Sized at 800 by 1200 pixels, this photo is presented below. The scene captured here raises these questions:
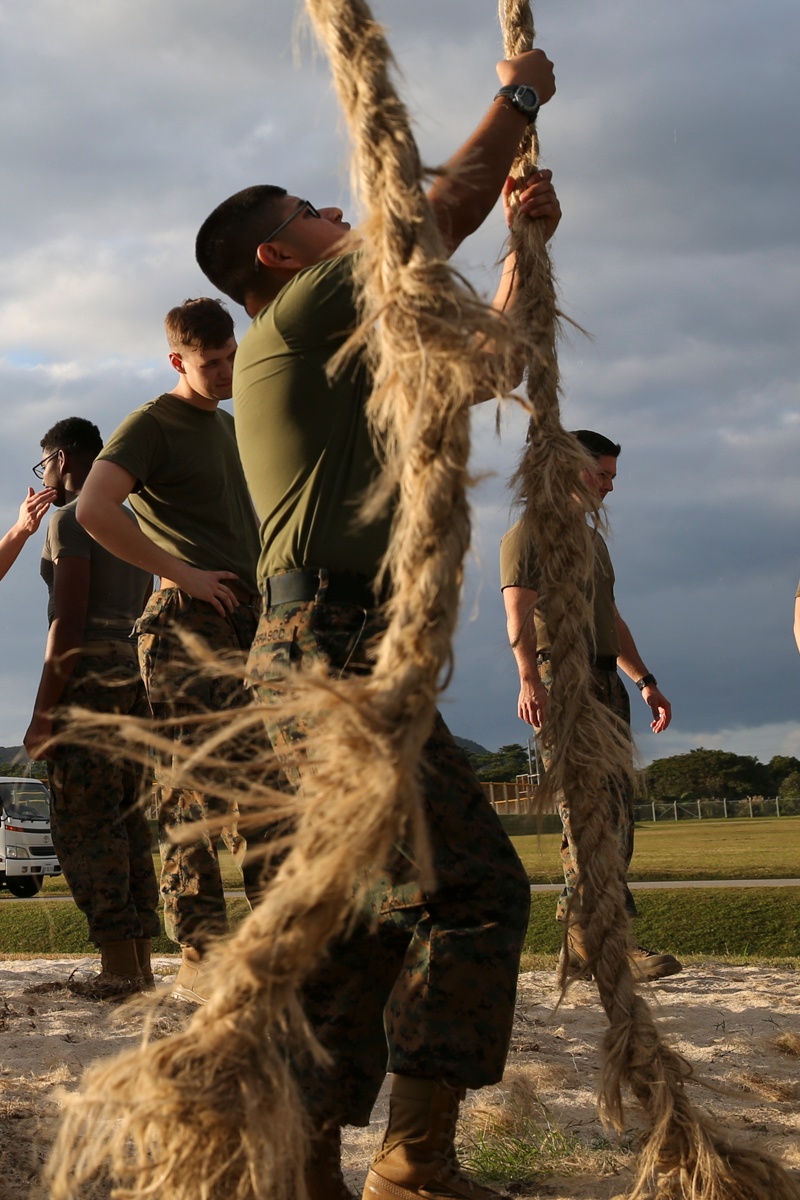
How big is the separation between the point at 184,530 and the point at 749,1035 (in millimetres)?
2643

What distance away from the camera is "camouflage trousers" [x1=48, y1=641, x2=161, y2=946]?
16.0ft

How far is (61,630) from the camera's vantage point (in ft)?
15.9

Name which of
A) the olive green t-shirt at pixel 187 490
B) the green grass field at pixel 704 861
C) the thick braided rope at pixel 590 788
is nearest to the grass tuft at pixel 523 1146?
the thick braided rope at pixel 590 788

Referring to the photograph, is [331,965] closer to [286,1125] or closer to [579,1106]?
[286,1125]

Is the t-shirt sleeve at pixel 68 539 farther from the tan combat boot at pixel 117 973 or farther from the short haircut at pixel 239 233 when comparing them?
the short haircut at pixel 239 233

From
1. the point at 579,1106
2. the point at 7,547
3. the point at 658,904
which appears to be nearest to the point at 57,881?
the point at 658,904

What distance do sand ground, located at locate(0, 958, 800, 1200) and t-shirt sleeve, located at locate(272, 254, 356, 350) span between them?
1.34 m

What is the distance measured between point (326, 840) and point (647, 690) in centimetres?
524

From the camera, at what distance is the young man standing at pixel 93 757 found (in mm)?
4867

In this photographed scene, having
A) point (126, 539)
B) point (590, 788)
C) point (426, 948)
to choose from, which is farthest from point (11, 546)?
point (426, 948)

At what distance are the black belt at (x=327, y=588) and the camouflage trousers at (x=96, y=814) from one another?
2.49 m

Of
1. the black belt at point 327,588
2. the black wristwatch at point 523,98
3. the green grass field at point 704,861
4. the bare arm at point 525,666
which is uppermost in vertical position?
the black wristwatch at point 523,98

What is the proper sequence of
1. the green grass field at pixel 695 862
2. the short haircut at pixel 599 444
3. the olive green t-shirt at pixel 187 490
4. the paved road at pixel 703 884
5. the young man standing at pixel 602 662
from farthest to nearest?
the green grass field at pixel 695 862 → the paved road at pixel 703 884 → the short haircut at pixel 599 444 → the young man standing at pixel 602 662 → the olive green t-shirt at pixel 187 490

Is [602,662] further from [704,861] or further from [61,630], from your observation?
[704,861]
